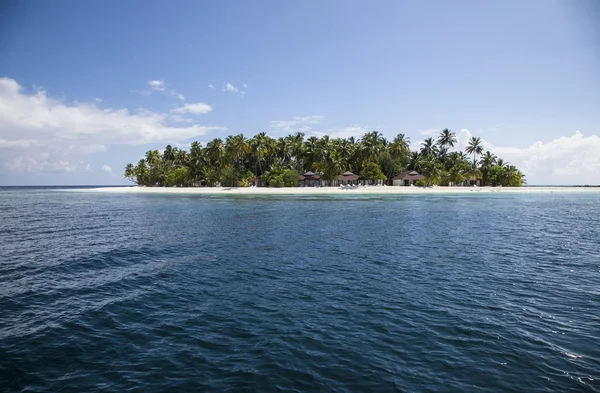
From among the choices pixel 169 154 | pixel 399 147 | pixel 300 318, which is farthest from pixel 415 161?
pixel 300 318

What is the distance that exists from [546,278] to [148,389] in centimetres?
1585

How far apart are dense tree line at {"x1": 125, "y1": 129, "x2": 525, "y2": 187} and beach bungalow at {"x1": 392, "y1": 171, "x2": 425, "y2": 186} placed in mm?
3393

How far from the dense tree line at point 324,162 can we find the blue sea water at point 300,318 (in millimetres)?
79957

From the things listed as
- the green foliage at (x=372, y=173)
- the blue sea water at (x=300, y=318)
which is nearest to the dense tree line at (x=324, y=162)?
the green foliage at (x=372, y=173)

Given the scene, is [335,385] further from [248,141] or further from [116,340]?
[248,141]

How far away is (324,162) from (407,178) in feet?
87.9

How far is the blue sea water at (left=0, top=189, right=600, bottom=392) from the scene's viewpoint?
283 inches

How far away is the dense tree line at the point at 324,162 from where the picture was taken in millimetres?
99975

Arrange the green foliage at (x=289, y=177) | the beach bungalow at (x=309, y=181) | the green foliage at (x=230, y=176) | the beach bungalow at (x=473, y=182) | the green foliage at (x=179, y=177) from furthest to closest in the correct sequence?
the green foliage at (x=179, y=177)
the beach bungalow at (x=473, y=182)
the beach bungalow at (x=309, y=181)
the green foliage at (x=230, y=176)
the green foliage at (x=289, y=177)

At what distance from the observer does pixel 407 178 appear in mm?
101625

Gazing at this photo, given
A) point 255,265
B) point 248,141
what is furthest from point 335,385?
point 248,141

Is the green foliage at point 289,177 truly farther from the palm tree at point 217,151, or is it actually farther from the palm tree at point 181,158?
the palm tree at point 181,158

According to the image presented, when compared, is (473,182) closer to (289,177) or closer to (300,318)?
(289,177)

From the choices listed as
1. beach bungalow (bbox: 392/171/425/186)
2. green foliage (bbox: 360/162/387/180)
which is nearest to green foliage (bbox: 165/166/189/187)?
green foliage (bbox: 360/162/387/180)
